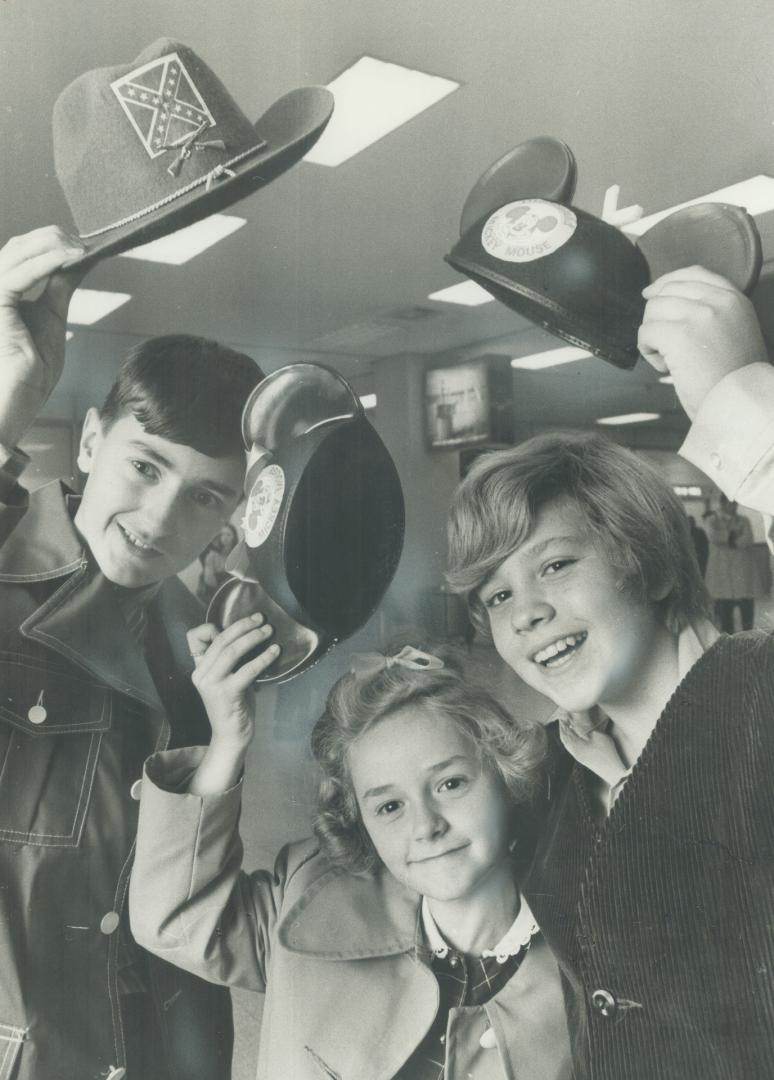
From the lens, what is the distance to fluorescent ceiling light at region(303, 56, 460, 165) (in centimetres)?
144

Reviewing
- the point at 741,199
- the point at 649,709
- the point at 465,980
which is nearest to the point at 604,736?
the point at 649,709

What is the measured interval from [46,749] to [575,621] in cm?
85

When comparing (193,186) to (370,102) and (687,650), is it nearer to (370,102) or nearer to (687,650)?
(370,102)

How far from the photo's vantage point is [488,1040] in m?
1.34

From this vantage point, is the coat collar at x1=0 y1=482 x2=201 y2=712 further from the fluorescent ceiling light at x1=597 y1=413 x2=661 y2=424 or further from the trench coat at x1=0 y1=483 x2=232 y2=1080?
the fluorescent ceiling light at x1=597 y1=413 x2=661 y2=424

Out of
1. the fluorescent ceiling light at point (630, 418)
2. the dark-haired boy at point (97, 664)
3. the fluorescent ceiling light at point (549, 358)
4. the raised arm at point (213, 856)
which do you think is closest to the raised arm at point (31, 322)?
the dark-haired boy at point (97, 664)

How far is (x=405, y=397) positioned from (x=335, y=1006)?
0.95 m

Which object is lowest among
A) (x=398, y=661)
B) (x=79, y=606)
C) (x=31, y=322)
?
(x=398, y=661)

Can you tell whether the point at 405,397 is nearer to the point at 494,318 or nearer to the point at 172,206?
the point at 494,318

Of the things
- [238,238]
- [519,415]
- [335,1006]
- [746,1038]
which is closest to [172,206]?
[238,238]

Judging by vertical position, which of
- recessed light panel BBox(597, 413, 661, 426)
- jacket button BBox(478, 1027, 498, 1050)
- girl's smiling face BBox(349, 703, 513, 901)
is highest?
recessed light panel BBox(597, 413, 661, 426)

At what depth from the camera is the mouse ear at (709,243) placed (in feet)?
4.09

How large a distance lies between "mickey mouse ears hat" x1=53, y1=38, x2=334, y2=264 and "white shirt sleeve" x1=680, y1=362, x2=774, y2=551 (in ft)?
2.47

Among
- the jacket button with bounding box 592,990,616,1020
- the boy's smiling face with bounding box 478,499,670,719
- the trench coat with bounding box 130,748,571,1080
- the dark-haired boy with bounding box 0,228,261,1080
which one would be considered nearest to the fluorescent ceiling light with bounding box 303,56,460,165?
the dark-haired boy with bounding box 0,228,261,1080
